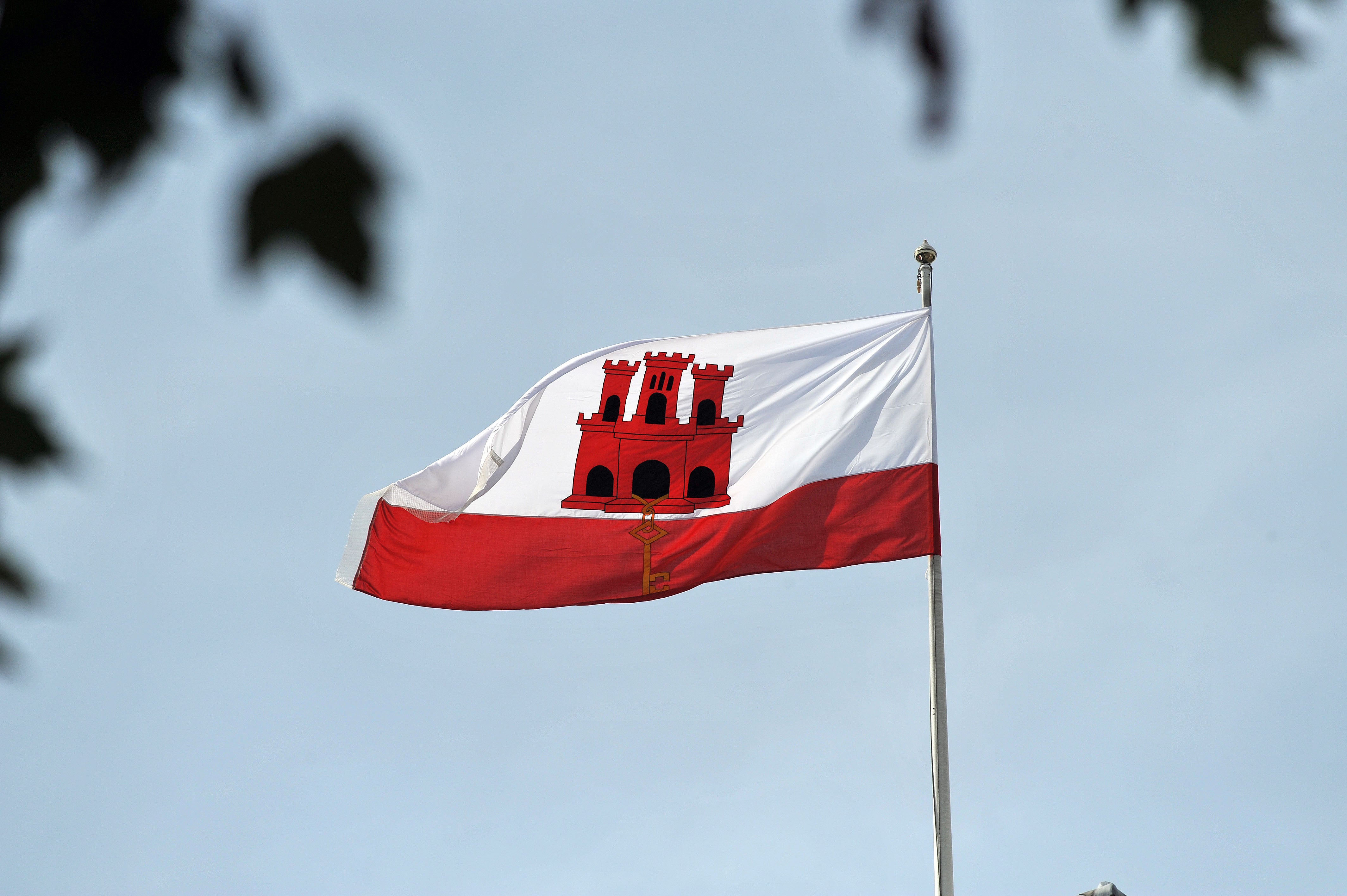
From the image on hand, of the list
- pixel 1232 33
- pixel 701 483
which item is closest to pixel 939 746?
pixel 701 483

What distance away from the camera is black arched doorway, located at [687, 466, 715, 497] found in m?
13.7

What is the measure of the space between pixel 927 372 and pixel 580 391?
338 cm

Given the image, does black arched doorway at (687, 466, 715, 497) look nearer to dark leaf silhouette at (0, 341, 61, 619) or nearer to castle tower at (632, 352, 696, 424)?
castle tower at (632, 352, 696, 424)

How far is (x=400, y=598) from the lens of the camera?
46.5 feet

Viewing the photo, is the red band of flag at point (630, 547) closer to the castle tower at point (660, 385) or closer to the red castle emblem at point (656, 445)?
the red castle emblem at point (656, 445)

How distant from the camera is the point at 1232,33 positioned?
2.10m

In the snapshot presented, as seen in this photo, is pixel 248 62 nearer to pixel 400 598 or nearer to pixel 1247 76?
pixel 1247 76

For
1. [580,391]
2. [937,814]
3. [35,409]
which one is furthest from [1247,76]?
[580,391]

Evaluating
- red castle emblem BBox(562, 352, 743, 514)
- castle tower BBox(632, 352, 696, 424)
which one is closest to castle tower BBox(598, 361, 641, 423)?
red castle emblem BBox(562, 352, 743, 514)

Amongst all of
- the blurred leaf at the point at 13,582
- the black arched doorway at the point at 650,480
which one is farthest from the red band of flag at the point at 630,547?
the blurred leaf at the point at 13,582

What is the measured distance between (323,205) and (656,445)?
497 inches

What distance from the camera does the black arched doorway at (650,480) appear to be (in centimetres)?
1395

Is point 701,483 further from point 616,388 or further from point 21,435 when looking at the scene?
point 21,435

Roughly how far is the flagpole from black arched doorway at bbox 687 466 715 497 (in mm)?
2123
